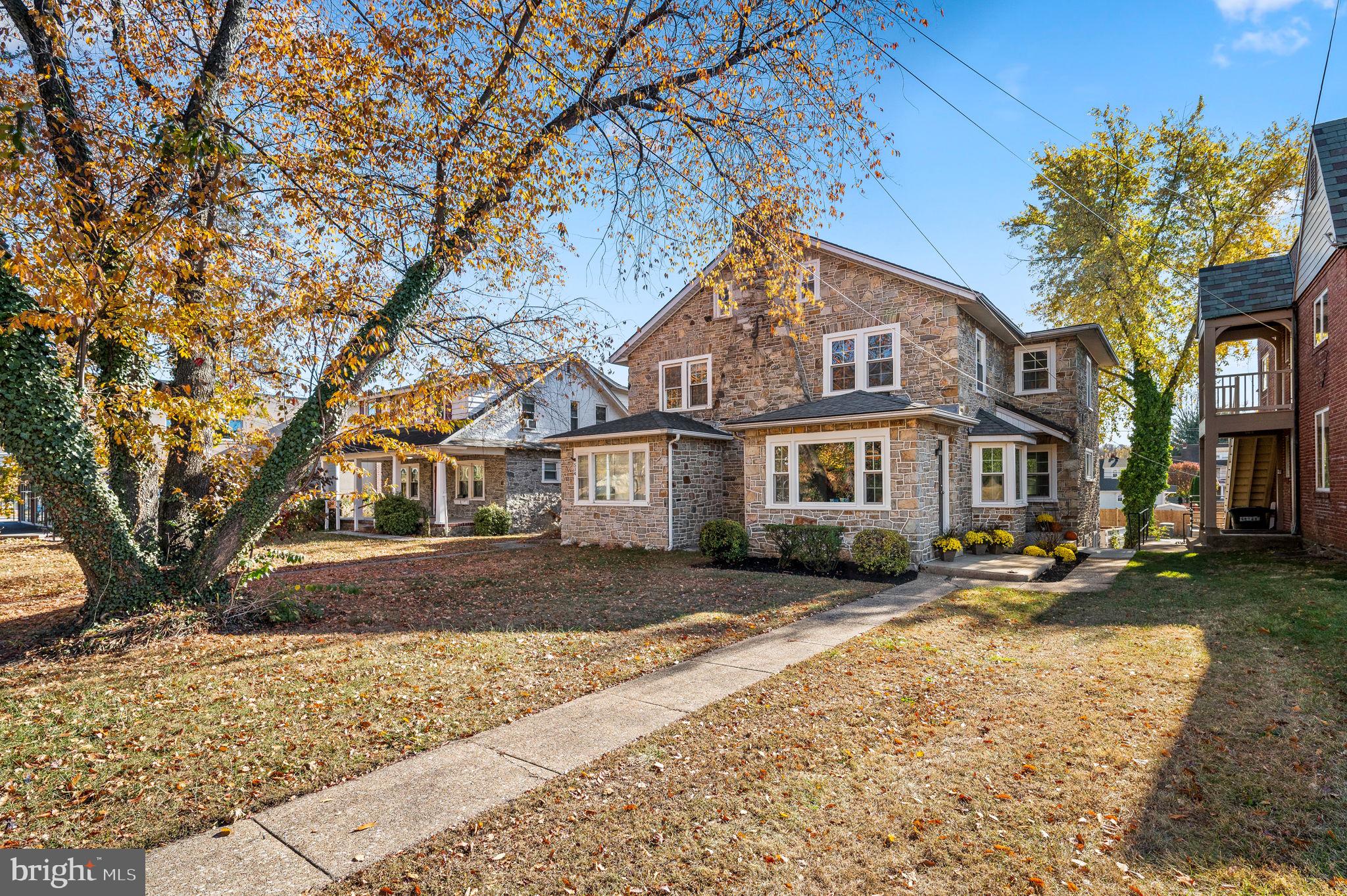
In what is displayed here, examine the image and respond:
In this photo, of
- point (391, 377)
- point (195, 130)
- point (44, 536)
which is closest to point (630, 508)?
point (391, 377)

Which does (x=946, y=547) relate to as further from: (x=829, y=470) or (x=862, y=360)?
(x=862, y=360)

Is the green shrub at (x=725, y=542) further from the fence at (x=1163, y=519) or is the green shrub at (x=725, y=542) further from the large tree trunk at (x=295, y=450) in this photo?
the fence at (x=1163, y=519)

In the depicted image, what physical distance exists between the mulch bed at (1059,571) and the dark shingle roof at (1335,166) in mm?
7046

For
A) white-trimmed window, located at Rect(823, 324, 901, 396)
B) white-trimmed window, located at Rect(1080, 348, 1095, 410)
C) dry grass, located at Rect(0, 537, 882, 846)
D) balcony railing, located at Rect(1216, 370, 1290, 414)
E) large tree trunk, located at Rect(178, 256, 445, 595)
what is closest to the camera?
dry grass, located at Rect(0, 537, 882, 846)

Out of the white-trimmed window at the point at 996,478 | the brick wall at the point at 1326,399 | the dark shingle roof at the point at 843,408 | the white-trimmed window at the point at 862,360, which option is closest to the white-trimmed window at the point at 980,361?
the white-trimmed window at the point at 996,478

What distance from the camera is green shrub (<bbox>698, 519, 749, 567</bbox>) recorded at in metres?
13.7

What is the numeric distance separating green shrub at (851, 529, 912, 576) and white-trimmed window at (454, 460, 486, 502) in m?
14.4

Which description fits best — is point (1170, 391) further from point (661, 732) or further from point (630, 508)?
point (661, 732)

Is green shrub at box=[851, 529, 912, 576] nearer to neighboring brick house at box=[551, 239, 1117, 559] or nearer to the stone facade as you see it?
neighboring brick house at box=[551, 239, 1117, 559]

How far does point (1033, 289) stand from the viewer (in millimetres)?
23422

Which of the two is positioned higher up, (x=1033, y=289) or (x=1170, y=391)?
(x=1033, y=289)

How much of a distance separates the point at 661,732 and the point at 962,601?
6.84 meters

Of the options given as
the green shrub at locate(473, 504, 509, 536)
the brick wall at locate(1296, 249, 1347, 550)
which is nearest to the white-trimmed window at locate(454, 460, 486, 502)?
the green shrub at locate(473, 504, 509, 536)

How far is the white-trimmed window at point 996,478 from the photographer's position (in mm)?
15359
